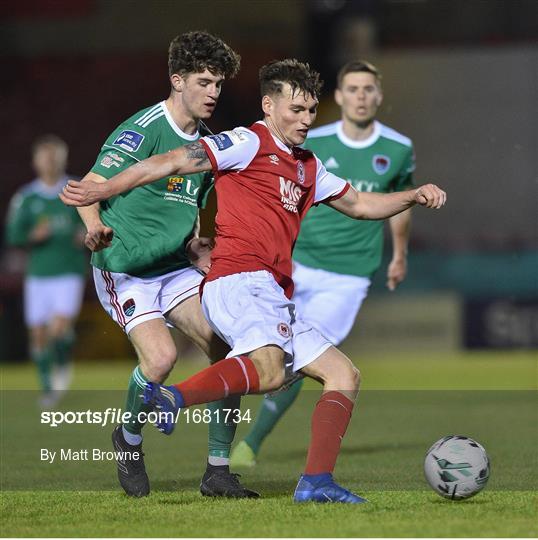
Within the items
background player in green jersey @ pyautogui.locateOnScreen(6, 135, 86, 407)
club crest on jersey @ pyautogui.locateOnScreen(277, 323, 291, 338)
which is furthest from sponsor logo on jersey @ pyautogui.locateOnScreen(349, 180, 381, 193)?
background player in green jersey @ pyautogui.locateOnScreen(6, 135, 86, 407)

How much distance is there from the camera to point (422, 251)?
64.0 feet

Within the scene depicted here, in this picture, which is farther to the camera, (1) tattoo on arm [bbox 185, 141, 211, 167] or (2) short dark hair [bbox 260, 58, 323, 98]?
(2) short dark hair [bbox 260, 58, 323, 98]

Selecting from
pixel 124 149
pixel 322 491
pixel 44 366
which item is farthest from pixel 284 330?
pixel 44 366

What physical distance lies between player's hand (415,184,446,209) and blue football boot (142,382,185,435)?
5.17ft

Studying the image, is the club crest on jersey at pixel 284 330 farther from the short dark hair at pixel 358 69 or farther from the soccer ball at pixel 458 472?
the short dark hair at pixel 358 69

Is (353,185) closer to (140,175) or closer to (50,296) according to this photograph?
(140,175)

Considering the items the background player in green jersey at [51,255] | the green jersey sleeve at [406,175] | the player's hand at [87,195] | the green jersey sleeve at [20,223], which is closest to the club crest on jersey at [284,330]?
the player's hand at [87,195]

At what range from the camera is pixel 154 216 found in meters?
6.21

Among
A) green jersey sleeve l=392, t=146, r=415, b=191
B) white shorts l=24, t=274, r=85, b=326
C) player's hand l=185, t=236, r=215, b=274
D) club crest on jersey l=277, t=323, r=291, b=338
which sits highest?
green jersey sleeve l=392, t=146, r=415, b=191

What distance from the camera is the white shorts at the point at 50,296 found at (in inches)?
523

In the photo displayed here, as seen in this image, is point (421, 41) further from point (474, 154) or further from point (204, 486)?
point (204, 486)

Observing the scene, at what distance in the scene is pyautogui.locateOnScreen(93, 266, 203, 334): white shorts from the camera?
6156 mm

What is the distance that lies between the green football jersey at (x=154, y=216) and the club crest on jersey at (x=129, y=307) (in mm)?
156

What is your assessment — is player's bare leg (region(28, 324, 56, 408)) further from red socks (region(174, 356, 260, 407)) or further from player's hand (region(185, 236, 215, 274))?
red socks (region(174, 356, 260, 407))
